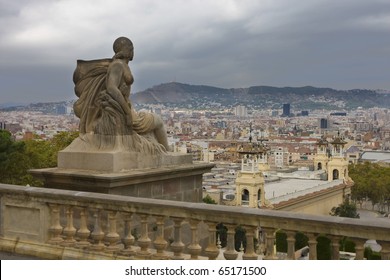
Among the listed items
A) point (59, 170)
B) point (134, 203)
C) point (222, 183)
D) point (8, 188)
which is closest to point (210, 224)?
point (134, 203)

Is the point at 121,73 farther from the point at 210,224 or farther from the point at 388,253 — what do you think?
the point at 388,253

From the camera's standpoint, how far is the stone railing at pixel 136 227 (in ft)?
15.6

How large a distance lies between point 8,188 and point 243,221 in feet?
8.68

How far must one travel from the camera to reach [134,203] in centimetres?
558

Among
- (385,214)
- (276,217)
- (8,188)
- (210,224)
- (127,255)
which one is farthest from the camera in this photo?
(385,214)

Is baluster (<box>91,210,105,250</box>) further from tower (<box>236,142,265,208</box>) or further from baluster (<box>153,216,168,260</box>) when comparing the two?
tower (<box>236,142,265,208</box>)

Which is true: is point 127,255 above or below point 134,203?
below

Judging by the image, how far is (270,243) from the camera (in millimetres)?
5004

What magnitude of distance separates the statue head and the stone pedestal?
4.13 ft

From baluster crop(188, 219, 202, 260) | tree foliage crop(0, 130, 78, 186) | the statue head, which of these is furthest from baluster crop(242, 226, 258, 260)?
tree foliage crop(0, 130, 78, 186)

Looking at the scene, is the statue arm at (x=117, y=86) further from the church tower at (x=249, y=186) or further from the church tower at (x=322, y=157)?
the church tower at (x=322, y=157)

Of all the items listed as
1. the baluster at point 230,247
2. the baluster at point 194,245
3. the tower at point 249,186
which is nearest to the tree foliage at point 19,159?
the baluster at point 194,245

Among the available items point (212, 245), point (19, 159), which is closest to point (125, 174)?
point (212, 245)

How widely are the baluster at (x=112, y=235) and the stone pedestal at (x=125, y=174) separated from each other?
0.86m
